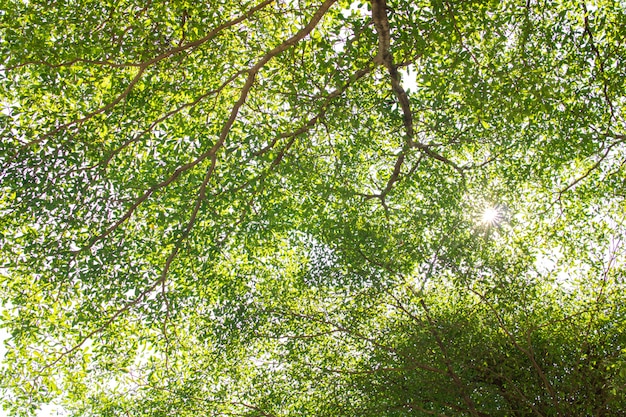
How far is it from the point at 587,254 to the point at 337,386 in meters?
5.46

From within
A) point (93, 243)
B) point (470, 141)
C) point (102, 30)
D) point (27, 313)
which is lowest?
point (27, 313)

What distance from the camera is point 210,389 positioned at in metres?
11.4

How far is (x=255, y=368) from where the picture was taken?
11352 mm

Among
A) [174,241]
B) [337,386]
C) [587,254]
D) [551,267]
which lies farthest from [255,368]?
[587,254]

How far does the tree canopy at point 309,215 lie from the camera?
7.80 m

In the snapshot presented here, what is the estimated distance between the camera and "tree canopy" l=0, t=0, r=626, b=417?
7.80 metres

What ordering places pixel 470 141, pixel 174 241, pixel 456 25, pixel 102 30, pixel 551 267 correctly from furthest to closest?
1. pixel 551 267
2. pixel 470 141
3. pixel 174 241
4. pixel 102 30
5. pixel 456 25

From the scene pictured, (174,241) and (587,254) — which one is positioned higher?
(587,254)

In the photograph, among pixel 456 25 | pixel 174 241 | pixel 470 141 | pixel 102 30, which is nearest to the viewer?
pixel 456 25

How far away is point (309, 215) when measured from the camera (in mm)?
9695

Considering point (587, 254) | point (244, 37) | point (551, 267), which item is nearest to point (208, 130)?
point (244, 37)

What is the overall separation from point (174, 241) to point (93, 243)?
1130mm

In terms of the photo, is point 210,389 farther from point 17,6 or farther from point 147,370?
point 17,6

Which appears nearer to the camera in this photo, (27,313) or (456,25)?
(456,25)
